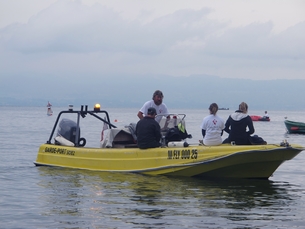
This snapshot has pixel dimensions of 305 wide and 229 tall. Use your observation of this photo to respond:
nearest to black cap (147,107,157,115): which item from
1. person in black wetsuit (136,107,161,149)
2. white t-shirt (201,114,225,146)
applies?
person in black wetsuit (136,107,161,149)

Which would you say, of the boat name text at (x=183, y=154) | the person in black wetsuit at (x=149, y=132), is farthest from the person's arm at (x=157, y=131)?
the boat name text at (x=183, y=154)

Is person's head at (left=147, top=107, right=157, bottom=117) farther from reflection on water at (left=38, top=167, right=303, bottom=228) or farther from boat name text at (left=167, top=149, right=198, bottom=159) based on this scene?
reflection on water at (left=38, top=167, right=303, bottom=228)

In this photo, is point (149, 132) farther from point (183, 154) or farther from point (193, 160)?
point (193, 160)

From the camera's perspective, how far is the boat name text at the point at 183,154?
44.8 ft

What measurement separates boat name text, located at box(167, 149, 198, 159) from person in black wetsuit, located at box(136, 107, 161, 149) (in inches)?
17.8

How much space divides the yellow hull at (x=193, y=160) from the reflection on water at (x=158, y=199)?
0.63ft

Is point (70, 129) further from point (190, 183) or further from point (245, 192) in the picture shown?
point (245, 192)

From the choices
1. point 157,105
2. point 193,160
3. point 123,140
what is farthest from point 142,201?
point 123,140

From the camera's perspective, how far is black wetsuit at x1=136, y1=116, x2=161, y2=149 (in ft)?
46.2

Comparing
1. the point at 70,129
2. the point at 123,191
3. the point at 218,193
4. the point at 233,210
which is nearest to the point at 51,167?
the point at 70,129

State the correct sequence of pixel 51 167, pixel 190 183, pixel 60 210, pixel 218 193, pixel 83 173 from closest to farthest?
1. pixel 60 210
2. pixel 218 193
3. pixel 190 183
4. pixel 83 173
5. pixel 51 167

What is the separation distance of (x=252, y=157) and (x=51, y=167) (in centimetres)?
560

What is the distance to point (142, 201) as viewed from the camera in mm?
11422

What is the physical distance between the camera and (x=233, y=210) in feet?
34.9
